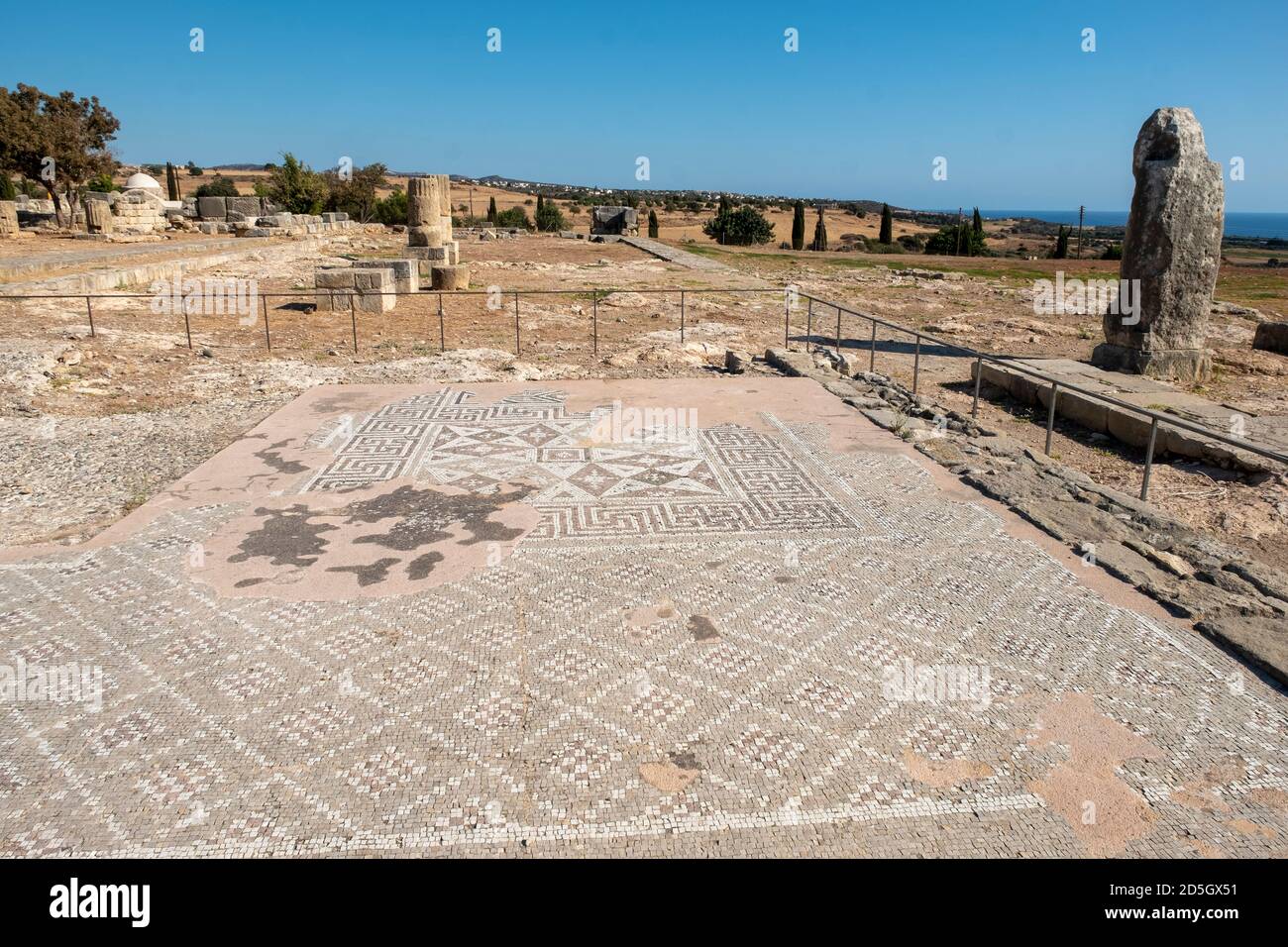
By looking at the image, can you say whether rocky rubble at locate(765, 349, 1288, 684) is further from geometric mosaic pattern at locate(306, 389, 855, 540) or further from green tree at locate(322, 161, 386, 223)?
green tree at locate(322, 161, 386, 223)

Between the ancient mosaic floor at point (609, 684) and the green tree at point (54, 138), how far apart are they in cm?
2844

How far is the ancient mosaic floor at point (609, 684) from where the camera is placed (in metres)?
3.16

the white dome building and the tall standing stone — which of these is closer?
the tall standing stone

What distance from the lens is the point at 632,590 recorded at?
5.00m

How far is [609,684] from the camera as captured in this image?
4039 millimetres

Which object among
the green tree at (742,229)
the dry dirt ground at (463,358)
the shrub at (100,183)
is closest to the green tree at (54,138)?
the shrub at (100,183)

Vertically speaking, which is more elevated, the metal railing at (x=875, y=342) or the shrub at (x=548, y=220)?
the shrub at (x=548, y=220)

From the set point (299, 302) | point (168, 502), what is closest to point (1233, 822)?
point (168, 502)

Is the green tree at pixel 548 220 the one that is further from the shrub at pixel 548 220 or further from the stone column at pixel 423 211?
the stone column at pixel 423 211

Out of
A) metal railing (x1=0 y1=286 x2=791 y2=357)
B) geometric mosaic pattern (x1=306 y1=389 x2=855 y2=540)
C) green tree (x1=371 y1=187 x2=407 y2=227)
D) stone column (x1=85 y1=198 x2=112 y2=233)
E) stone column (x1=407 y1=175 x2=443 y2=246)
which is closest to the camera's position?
geometric mosaic pattern (x1=306 y1=389 x2=855 y2=540)

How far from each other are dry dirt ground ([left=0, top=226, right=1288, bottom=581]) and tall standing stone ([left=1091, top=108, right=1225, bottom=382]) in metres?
0.91

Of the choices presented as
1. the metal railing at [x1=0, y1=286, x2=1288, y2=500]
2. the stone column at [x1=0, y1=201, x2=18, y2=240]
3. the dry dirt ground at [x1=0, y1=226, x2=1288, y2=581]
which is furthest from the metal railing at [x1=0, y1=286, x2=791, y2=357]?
the stone column at [x1=0, y1=201, x2=18, y2=240]

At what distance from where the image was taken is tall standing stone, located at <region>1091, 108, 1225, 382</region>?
1075 centimetres
